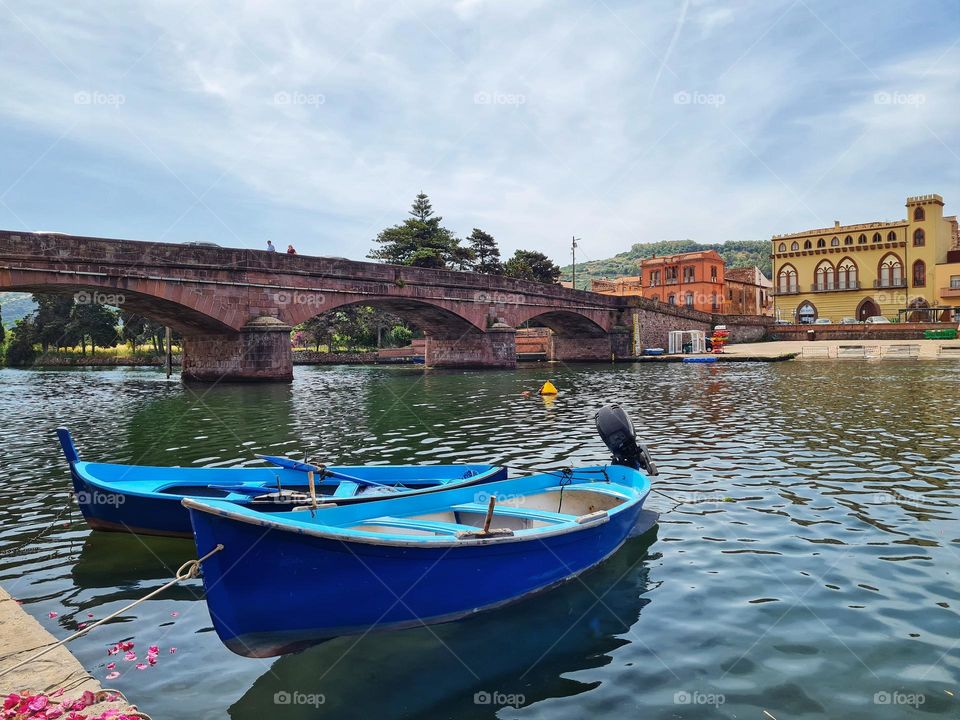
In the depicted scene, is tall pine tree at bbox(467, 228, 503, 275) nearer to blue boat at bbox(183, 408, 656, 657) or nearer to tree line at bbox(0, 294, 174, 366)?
tree line at bbox(0, 294, 174, 366)

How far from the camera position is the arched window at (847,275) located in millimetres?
66000

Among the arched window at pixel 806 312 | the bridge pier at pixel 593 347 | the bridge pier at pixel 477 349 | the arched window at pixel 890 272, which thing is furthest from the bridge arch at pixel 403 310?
the arched window at pixel 890 272

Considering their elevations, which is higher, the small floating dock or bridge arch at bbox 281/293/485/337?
bridge arch at bbox 281/293/485/337

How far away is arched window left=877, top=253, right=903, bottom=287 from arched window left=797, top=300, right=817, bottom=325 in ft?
21.5

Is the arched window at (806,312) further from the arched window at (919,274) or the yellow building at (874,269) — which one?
the arched window at (919,274)

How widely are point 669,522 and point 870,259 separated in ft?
226

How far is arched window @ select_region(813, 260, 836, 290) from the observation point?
221 ft

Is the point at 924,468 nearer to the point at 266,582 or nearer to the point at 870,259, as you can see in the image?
the point at 266,582

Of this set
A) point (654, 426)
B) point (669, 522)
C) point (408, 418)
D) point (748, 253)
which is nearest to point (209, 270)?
point (408, 418)

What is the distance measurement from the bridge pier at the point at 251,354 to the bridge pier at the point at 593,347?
25932mm

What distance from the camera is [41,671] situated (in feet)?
13.9

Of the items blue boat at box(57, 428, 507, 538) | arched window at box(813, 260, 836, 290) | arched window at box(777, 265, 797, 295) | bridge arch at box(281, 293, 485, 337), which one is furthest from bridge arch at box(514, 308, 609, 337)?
blue boat at box(57, 428, 507, 538)

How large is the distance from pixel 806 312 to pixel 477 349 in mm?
43598

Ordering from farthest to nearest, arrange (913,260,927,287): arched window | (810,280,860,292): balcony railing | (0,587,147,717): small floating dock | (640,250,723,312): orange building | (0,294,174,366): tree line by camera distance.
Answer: (640,250,723,312): orange building
(0,294,174,366): tree line
(810,280,860,292): balcony railing
(913,260,927,287): arched window
(0,587,147,717): small floating dock
